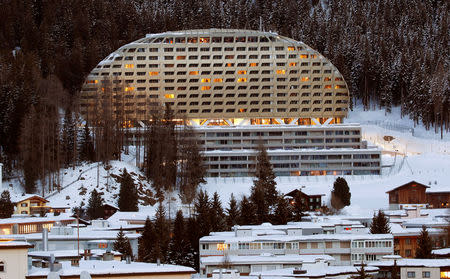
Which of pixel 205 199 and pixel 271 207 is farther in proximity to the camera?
pixel 271 207

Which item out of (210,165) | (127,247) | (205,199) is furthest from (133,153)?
(127,247)

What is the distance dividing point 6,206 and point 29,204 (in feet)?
22.9

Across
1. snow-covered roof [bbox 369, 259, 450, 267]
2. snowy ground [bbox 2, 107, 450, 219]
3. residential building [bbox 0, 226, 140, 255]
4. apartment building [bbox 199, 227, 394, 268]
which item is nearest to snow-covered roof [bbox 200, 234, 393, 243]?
apartment building [bbox 199, 227, 394, 268]

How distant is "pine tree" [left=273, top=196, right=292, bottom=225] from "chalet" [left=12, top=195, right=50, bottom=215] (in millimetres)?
24758

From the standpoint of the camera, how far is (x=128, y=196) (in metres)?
134

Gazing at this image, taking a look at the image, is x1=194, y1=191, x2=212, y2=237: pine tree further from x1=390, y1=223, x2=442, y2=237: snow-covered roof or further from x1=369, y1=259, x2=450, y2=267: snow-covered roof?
x1=369, y1=259, x2=450, y2=267: snow-covered roof

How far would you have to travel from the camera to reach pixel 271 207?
129 meters

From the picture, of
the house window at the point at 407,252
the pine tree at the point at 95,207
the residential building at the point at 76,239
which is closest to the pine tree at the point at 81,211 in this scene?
the pine tree at the point at 95,207

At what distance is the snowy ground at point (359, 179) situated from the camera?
13950 cm

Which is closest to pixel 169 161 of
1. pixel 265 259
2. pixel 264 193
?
pixel 264 193

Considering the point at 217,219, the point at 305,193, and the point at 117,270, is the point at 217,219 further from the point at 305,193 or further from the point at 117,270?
the point at 117,270

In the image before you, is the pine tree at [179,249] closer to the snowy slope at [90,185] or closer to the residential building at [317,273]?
the residential building at [317,273]

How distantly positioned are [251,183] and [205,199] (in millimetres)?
37156

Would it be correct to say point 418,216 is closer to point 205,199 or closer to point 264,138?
point 205,199
